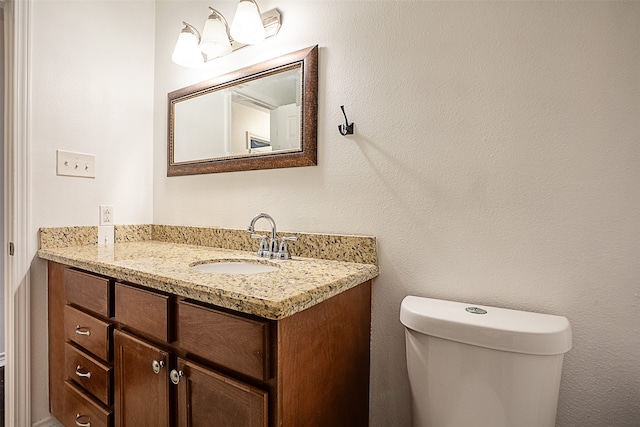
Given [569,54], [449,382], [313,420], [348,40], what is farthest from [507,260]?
[348,40]

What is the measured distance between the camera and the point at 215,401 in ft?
2.56

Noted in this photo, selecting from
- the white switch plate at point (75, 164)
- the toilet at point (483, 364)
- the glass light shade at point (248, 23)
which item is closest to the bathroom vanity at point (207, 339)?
the toilet at point (483, 364)

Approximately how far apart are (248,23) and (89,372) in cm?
141

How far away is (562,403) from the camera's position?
0.86 m

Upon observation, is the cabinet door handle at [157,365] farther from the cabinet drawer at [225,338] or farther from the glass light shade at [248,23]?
the glass light shade at [248,23]

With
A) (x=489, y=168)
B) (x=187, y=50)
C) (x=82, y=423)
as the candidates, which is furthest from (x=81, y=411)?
(x=489, y=168)

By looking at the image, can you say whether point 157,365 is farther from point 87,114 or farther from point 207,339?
point 87,114

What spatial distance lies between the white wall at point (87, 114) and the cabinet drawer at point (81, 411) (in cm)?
23

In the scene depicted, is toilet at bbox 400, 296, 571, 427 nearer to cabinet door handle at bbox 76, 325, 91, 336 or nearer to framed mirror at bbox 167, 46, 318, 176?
framed mirror at bbox 167, 46, 318, 176

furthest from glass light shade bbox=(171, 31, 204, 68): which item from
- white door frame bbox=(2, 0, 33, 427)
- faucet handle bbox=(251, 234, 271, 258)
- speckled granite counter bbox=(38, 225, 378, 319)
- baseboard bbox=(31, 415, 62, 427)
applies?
baseboard bbox=(31, 415, 62, 427)

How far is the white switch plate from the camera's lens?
146 centimetres

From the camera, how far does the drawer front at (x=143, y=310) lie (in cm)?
89

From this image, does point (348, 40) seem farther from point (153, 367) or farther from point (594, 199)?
point (153, 367)

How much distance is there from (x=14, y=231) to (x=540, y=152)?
6.21 ft
